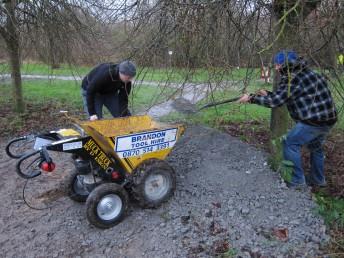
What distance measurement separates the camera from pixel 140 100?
31.3 feet

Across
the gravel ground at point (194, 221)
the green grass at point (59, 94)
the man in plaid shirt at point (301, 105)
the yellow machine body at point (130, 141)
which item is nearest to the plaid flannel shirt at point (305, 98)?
the man in plaid shirt at point (301, 105)

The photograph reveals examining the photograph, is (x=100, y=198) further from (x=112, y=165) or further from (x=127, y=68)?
(x=127, y=68)

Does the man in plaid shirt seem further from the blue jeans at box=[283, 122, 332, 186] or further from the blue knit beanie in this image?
the blue knit beanie

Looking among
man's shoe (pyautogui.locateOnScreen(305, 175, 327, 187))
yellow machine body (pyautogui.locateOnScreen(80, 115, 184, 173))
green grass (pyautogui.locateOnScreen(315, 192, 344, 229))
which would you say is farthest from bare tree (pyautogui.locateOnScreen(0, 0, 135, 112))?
green grass (pyautogui.locateOnScreen(315, 192, 344, 229))

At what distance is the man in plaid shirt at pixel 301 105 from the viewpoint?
14.1 feet

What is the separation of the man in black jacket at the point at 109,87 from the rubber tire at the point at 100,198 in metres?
0.98

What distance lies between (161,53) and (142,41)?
458mm

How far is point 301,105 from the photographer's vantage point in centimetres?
446

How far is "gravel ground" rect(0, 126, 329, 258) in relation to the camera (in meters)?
3.79

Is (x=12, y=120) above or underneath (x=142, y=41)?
underneath

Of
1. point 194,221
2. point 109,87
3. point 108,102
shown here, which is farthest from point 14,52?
point 194,221

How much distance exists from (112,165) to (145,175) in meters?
0.36

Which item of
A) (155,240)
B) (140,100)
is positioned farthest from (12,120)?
(155,240)

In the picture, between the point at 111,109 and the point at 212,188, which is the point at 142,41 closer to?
the point at 111,109
